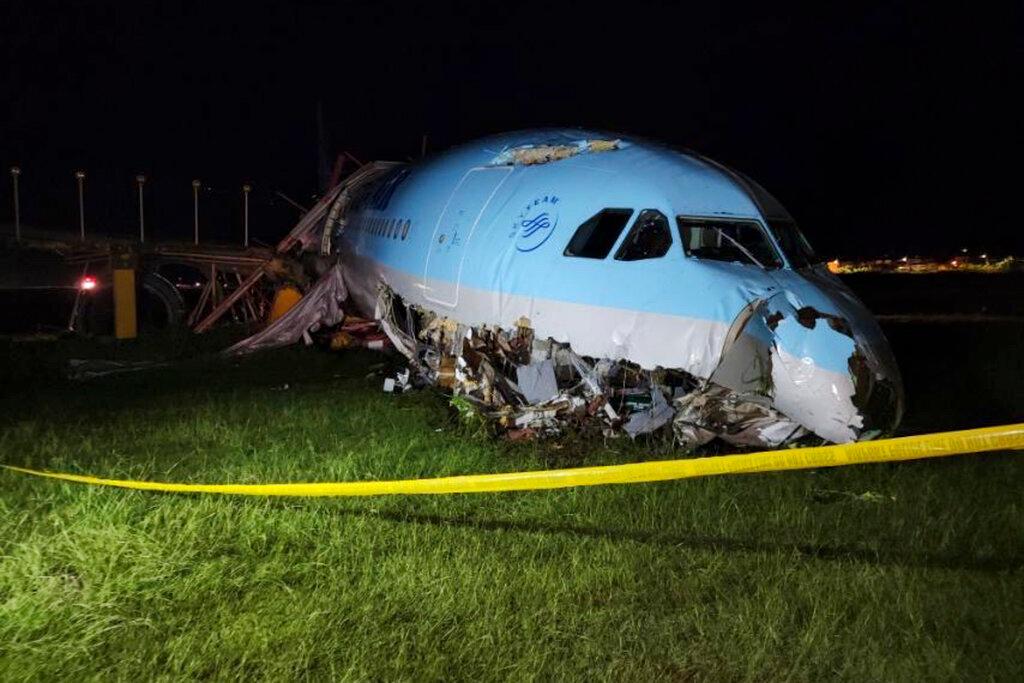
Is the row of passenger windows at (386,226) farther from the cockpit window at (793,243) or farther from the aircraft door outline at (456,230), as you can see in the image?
the cockpit window at (793,243)

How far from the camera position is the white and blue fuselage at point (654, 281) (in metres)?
6.91

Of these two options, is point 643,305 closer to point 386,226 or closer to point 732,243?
point 732,243

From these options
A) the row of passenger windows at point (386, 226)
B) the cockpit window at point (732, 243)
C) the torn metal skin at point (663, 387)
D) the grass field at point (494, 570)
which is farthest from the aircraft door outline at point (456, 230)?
the cockpit window at point (732, 243)

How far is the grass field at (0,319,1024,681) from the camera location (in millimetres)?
4234

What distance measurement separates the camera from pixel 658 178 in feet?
27.2

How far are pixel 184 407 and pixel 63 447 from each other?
6.70 ft

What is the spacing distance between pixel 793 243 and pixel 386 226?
22.7 ft

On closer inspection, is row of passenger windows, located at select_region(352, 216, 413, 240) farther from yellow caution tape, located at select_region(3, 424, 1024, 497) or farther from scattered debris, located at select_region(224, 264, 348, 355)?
yellow caution tape, located at select_region(3, 424, 1024, 497)

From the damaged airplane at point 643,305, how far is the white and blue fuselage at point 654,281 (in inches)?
0.6

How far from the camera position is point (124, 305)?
17.2 m

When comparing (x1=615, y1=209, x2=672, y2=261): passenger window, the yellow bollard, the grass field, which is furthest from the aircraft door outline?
the yellow bollard

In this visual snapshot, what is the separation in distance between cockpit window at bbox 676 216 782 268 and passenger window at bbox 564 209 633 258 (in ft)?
2.01

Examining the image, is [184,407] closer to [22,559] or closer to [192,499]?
[192,499]

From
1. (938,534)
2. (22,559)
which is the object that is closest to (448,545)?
(22,559)
